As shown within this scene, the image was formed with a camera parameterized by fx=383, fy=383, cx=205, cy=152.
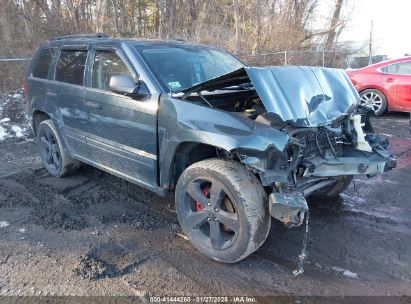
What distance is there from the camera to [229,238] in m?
3.37

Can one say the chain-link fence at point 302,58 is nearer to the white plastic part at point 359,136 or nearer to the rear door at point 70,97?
the rear door at point 70,97

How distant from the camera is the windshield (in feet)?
12.9

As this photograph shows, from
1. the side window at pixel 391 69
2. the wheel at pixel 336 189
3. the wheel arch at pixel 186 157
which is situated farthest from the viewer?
the side window at pixel 391 69

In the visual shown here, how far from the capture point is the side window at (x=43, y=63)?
5309 millimetres

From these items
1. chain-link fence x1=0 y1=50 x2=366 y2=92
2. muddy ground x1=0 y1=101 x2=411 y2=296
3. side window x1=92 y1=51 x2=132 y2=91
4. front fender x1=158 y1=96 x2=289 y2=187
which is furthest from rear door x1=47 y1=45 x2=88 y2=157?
chain-link fence x1=0 y1=50 x2=366 y2=92

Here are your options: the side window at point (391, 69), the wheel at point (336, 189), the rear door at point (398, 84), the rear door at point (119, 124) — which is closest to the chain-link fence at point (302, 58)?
the side window at point (391, 69)

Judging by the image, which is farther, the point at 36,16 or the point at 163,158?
the point at 36,16

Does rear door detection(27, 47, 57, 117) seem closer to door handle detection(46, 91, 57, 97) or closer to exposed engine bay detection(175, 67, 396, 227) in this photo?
door handle detection(46, 91, 57, 97)

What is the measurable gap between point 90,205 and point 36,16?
1140 cm

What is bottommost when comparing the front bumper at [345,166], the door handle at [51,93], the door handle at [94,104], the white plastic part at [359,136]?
the front bumper at [345,166]

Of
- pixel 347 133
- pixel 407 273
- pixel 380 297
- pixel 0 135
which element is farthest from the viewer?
pixel 0 135

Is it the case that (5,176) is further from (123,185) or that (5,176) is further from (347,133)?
(347,133)

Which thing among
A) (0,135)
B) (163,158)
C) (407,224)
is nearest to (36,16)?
(0,135)

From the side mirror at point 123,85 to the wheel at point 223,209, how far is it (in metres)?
0.97
